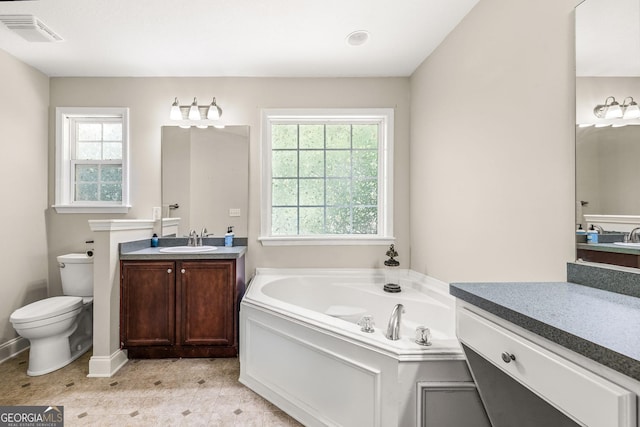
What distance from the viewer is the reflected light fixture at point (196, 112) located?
2.74 meters

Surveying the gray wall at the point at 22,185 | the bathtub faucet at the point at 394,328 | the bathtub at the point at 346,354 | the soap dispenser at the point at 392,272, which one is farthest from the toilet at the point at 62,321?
the soap dispenser at the point at 392,272

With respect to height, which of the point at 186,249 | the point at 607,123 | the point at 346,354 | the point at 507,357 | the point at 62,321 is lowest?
the point at 62,321

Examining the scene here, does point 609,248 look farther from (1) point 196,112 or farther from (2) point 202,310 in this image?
(1) point 196,112

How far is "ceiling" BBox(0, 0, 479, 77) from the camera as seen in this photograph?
1885 millimetres

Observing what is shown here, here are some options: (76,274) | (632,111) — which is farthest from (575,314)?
(76,274)

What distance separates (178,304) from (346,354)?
152 centimetres

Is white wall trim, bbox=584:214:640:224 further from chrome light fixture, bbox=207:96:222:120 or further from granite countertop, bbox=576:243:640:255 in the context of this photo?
chrome light fixture, bbox=207:96:222:120

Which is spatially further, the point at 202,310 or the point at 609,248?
the point at 202,310

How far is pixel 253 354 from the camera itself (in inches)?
77.9

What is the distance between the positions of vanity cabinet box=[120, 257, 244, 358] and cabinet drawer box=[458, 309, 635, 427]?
1.89 m


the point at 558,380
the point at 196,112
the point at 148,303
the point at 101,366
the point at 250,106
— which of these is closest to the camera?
the point at 558,380

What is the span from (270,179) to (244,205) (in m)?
0.35

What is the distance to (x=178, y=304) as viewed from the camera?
2322 mm

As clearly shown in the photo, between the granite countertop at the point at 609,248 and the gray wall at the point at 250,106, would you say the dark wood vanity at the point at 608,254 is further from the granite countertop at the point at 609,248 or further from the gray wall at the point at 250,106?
the gray wall at the point at 250,106
